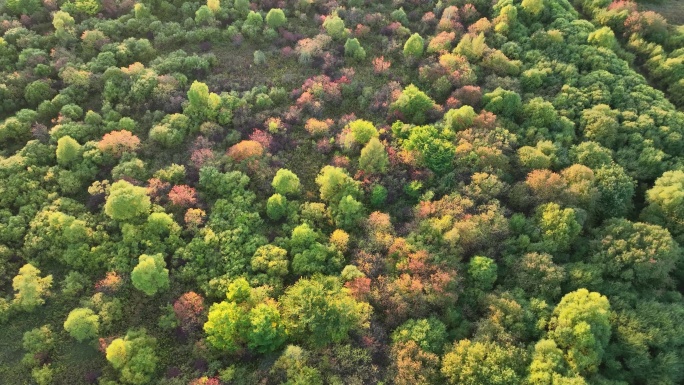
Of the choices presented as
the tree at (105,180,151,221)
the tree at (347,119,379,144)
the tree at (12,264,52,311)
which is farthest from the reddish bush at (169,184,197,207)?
the tree at (347,119,379,144)

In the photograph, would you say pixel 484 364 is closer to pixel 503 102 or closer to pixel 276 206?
pixel 276 206

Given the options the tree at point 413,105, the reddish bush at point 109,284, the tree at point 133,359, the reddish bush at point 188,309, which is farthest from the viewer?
the tree at point 413,105

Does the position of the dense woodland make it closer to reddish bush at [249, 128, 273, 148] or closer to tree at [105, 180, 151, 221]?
tree at [105, 180, 151, 221]

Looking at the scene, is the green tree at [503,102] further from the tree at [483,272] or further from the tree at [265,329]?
the tree at [265,329]

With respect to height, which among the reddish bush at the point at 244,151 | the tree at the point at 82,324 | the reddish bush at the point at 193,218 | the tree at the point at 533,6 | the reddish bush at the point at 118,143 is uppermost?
the tree at the point at 533,6

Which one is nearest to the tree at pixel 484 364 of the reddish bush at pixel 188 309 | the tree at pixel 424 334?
the tree at pixel 424 334

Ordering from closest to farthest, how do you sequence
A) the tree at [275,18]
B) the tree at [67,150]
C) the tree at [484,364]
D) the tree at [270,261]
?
the tree at [484,364], the tree at [270,261], the tree at [67,150], the tree at [275,18]

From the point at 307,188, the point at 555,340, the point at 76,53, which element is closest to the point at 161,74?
the point at 76,53
